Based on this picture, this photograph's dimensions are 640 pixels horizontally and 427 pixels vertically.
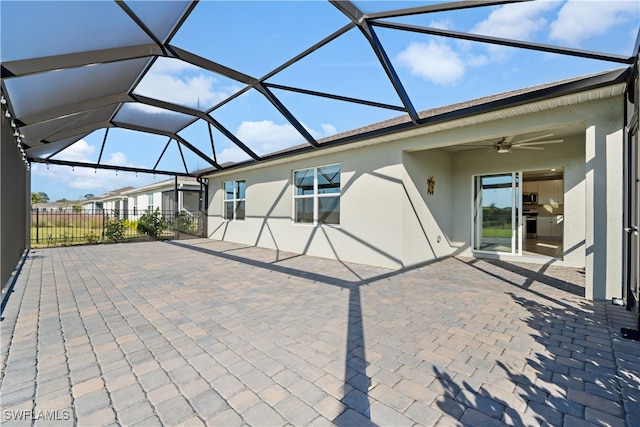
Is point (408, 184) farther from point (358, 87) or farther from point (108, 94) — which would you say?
point (108, 94)

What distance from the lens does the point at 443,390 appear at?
6.40ft

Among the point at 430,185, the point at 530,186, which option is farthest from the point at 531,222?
the point at 430,185

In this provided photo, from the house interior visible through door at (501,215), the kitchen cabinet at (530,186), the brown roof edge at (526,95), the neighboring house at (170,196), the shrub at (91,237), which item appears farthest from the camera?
the neighboring house at (170,196)

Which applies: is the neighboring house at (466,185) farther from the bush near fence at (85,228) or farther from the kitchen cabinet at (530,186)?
the bush near fence at (85,228)

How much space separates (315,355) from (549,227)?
1264cm

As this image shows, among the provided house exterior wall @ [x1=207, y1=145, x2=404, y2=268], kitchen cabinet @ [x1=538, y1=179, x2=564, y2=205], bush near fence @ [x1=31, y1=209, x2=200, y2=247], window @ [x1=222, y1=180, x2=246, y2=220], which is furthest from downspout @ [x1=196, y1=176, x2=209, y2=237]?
kitchen cabinet @ [x1=538, y1=179, x2=564, y2=205]

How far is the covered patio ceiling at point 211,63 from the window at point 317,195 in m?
0.84

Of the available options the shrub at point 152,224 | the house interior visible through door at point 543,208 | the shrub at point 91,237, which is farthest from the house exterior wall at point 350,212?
the house interior visible through door at point 543,208

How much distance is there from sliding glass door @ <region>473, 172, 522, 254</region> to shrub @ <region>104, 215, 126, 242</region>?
41.9ft

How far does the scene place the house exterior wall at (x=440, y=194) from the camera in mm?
3834

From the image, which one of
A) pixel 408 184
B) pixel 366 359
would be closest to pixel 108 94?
pixel 408 184

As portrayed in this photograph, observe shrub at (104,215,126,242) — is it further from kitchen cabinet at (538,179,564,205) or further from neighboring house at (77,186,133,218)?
kitchen cabinet at (538,179,564,205)

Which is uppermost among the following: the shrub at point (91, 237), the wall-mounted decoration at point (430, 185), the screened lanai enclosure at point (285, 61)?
the screened lanai enclosure at point (285, 61)

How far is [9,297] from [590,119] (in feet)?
28.2
